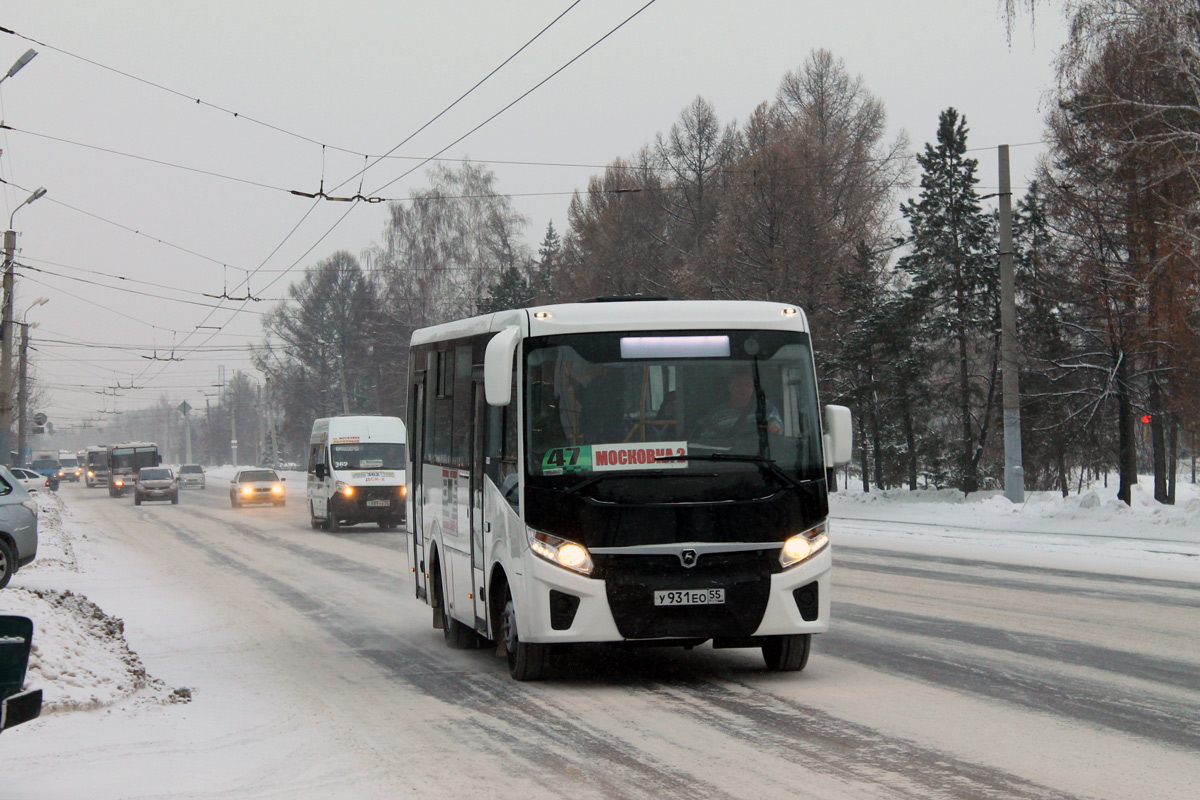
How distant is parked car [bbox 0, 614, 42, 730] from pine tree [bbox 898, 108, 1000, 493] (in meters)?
37.8

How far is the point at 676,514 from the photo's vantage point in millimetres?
8805

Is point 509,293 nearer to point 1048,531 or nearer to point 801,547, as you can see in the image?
point 1048,531

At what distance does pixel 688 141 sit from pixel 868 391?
21.7 meters

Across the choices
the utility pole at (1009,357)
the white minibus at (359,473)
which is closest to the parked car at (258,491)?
the white minibus at (359,473)

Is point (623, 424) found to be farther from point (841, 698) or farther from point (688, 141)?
point (688, 141)

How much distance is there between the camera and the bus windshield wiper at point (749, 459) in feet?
29.3

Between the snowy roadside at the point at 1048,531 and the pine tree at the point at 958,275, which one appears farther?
the pine tree at the point at 958,275

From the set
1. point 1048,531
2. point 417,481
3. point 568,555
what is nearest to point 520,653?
point 568,555

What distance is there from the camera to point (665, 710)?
321 inches

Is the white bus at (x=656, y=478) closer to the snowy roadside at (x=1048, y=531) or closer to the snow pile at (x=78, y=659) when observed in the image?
the snow pile at (x=78, y=659)

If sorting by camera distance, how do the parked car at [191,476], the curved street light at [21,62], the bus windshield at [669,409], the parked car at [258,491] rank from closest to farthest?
the bus windshield at [669,409] < the curved street light at [21,62] < the parked car at [258,491] < the parked car at [191,476]

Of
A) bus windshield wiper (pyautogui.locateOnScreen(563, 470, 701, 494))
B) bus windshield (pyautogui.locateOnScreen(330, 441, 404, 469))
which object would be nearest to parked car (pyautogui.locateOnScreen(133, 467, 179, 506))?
bus windshield (pyautogui.locateOnScreen(330, 441, 404, 469))

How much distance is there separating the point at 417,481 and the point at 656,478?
4209mm

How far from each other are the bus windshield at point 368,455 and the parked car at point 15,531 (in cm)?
1223
